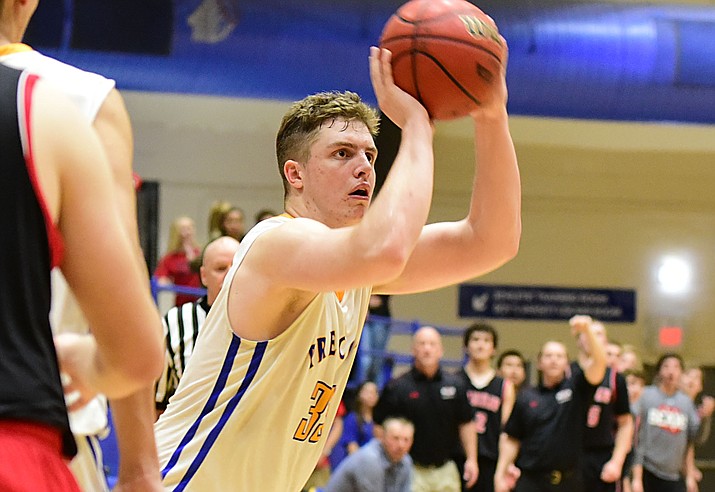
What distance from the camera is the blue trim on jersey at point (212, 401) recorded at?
2.93m

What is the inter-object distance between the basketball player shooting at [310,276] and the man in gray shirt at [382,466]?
4.68 meters

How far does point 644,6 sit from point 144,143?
6645mm

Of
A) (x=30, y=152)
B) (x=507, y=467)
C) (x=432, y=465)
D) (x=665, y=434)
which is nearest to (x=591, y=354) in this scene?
(x=507, y=467)

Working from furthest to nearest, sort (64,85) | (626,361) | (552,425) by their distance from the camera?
(626,361), (552,425), (64,85)

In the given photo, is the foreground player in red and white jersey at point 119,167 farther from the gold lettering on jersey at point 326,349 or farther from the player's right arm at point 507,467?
the player's right arm at point 507,467

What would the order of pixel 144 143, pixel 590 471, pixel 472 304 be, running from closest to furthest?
pixel 590 471, pixel 144 143, pixel 472 304

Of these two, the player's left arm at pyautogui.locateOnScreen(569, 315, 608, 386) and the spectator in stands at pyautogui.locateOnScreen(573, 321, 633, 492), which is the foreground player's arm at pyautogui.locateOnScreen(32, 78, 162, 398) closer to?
the player's left arm at pyautogui.locateOnScreen(569, 315, 608, 386)

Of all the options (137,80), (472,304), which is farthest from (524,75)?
(472,304)

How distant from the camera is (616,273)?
1694cm

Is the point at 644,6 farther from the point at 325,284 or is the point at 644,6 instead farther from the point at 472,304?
the point at 325,284

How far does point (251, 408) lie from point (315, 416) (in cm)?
18

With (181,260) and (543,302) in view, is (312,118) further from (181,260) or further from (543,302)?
(543,302)

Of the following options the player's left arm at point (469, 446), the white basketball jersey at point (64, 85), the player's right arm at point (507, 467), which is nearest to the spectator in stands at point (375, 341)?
the player's right arm at point (507, 467)

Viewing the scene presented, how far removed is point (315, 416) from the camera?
300 centimetres
